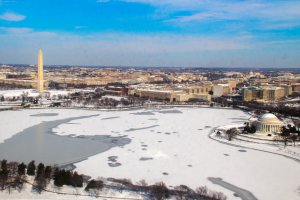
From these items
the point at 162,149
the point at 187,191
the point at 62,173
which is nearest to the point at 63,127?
the point at 162,149

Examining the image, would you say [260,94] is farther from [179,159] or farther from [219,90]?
[179,159]

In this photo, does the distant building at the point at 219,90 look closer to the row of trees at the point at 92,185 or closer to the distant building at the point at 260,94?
the distant building at the point at 260,94

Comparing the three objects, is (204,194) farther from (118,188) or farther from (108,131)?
(108,131)

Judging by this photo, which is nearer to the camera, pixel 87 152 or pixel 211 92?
pixel 87 152

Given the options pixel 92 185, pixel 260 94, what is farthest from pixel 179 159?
pixel 260 94

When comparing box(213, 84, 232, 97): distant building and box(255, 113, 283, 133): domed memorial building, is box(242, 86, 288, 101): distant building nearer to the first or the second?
box(213, 84, 232, 97): distant building

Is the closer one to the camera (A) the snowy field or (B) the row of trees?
(B) the row of trees

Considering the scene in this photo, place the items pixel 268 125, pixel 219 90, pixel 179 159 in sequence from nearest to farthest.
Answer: pixel 179 159 → pixel 268 125 → pixel 219 90

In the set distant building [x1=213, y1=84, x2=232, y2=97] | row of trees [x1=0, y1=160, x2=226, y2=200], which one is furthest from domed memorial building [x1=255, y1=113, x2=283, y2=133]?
distant building [x1=213, y1=84, x2=232, y2=97]

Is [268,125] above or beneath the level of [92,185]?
above
